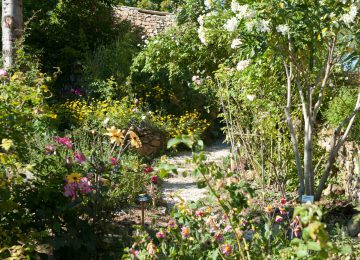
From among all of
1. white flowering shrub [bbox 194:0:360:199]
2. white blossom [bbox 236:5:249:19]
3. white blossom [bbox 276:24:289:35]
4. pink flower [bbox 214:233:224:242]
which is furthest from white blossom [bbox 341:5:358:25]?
pink flower [bbox 214:233:224:242]

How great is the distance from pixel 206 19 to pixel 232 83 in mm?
835

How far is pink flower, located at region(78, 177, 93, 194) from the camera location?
3000 millimetres

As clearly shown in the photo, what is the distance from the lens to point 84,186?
3.02 metres

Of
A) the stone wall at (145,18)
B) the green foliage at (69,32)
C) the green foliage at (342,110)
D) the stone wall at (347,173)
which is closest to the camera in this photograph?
the stone wall at (347,173)

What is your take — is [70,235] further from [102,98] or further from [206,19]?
[102,98]

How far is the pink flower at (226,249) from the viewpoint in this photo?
2542 millimetres

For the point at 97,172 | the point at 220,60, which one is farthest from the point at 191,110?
the point at 97,172

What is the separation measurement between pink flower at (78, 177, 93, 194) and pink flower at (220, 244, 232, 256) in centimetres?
96

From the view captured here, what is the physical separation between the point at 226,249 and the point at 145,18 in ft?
33.9

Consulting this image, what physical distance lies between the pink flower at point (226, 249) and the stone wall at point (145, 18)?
9717mm

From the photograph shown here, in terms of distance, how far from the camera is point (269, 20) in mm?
3498

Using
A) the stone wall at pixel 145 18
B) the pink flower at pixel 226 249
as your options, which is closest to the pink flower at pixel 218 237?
the pink flower at pixel 226 249

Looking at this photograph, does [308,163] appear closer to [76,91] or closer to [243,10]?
[243,10]

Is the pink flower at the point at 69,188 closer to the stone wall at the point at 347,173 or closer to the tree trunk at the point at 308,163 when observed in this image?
the tree trunk at the point at 308,163
